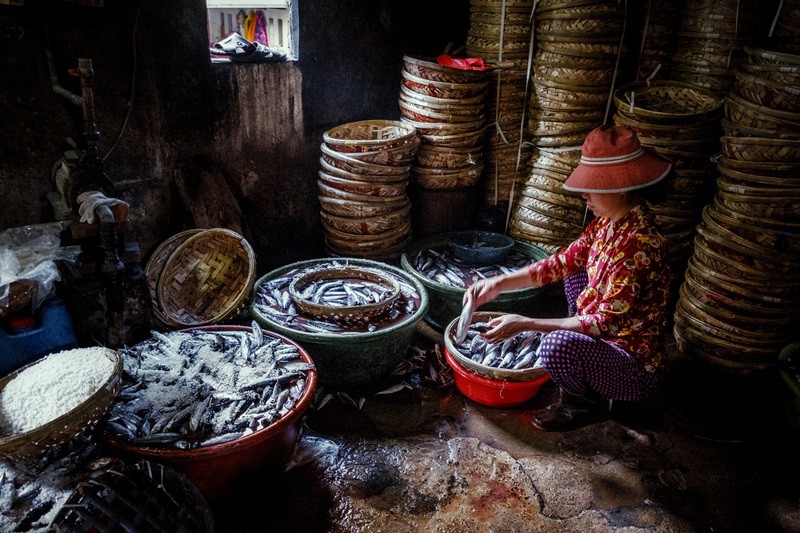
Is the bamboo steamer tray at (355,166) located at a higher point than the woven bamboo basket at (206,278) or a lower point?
higher

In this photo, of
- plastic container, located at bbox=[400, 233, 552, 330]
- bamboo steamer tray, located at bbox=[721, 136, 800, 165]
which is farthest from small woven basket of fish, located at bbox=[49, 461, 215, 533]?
bamboo steamer tray, located at bbox=[721, 136, 800, 165]

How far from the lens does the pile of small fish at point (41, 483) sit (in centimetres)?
229

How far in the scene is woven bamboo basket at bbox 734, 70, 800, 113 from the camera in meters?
3.81

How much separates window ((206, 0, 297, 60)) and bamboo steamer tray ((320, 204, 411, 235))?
1763mm

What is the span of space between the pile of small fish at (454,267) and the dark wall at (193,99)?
1498mm

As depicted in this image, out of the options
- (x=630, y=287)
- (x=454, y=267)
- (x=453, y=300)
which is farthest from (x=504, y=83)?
(x=630, y=287)

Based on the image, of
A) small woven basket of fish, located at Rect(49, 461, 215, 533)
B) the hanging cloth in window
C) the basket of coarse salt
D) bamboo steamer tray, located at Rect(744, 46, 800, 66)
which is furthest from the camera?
the hanging cloth in window

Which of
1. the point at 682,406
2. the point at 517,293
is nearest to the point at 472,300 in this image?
the point at 517,293

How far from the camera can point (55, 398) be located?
8.40 feet

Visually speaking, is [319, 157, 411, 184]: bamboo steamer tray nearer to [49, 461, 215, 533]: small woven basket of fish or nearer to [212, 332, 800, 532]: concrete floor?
[212, 332, 800, 532]: concrete floor

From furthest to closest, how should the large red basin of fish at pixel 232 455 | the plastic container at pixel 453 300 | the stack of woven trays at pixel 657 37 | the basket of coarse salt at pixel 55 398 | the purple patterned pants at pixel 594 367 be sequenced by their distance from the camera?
the stack of woven trays at pixel 657 37
the plastic container at pixel 453 300
the purple patterned pants at pixel 594 367
the large red basin of fish at pixel 232 455
the basket of coarse salt at pixel 55 398

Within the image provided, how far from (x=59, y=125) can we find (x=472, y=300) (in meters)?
3.45

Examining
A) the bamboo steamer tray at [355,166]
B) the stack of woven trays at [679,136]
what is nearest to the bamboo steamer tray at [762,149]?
the stack of woven trays at [679,136]

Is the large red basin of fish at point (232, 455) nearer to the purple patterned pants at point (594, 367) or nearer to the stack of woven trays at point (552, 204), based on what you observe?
the purple patterned pants at point (594, 367)
